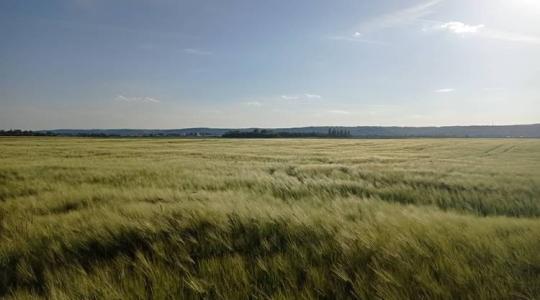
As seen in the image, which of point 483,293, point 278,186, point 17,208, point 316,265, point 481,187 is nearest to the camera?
point 483,293

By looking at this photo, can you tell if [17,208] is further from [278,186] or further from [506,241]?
[506,241]

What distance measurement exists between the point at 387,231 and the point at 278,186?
202 inches

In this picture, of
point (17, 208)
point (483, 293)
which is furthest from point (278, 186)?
point (483, 293)

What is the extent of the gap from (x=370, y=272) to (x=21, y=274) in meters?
2.90

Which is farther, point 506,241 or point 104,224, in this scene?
point 104,224

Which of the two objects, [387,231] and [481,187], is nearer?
[387,231]

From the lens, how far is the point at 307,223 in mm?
3822

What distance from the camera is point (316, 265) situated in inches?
109

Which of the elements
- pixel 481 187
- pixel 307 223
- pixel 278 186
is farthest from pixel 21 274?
pixel 481 187

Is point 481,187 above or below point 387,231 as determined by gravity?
below

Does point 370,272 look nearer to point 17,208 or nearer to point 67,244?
point 67,244

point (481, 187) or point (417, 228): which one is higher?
point (417, 228)

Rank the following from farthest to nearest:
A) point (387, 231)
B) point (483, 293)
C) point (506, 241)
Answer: point (387, 231), point (506, 241), point (483, 293)

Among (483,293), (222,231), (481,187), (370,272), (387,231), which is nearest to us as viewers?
(483,293)
